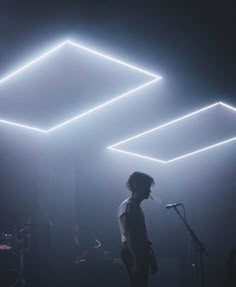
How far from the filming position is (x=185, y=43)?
12.4 ft

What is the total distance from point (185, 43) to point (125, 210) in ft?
5.57

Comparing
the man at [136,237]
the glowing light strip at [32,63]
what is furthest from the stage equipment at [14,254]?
the man at [136,237]

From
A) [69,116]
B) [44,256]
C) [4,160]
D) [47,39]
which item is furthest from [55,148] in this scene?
[47,39]

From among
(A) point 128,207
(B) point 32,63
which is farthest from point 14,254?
(B) point 32,63

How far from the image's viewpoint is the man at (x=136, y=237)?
3.25 metres

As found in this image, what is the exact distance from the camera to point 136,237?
10.9 feet

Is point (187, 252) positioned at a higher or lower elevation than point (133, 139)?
lower

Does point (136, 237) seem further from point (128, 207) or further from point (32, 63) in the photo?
point (32, 63)

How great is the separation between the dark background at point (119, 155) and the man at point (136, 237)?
1.34 meters

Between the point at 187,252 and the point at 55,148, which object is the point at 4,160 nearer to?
the point at 55,148

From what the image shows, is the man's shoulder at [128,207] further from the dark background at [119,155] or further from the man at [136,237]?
the dark background at [119,155]

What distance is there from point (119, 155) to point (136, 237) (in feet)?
13.7

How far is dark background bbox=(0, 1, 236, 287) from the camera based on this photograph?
338 cm

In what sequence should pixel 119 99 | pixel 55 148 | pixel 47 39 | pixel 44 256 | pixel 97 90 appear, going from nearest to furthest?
pixel 47 39
pixel 97 90
pixel 119 99
pixel 44 256
pixel 55 148
